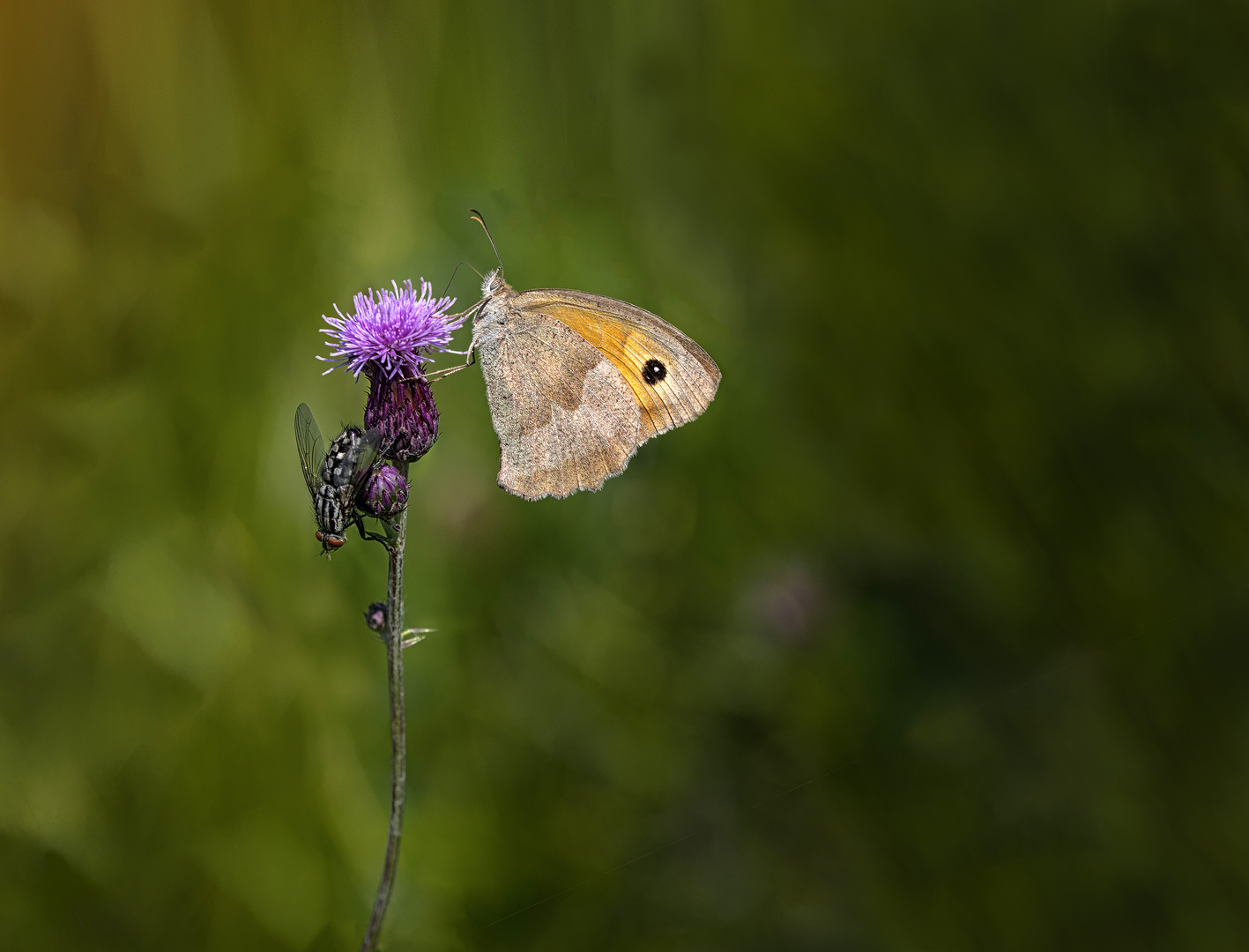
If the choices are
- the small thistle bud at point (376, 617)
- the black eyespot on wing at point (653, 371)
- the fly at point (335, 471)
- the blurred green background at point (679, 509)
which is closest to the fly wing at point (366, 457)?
the fly at point (335, 471)

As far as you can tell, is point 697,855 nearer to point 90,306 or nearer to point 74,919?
point 74,919

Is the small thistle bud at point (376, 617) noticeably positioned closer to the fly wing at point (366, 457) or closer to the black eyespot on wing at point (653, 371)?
the fly wing at point (366, 457)

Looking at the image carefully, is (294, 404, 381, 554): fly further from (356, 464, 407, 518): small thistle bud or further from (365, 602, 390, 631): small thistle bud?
(365, 602, 390, 631): small thistle bud

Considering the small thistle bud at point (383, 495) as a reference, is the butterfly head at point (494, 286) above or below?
above

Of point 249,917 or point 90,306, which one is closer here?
point 249,917

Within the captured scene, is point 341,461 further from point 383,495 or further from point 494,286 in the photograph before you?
point 494,286

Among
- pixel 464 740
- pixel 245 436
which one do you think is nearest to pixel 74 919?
pixel 464 740
